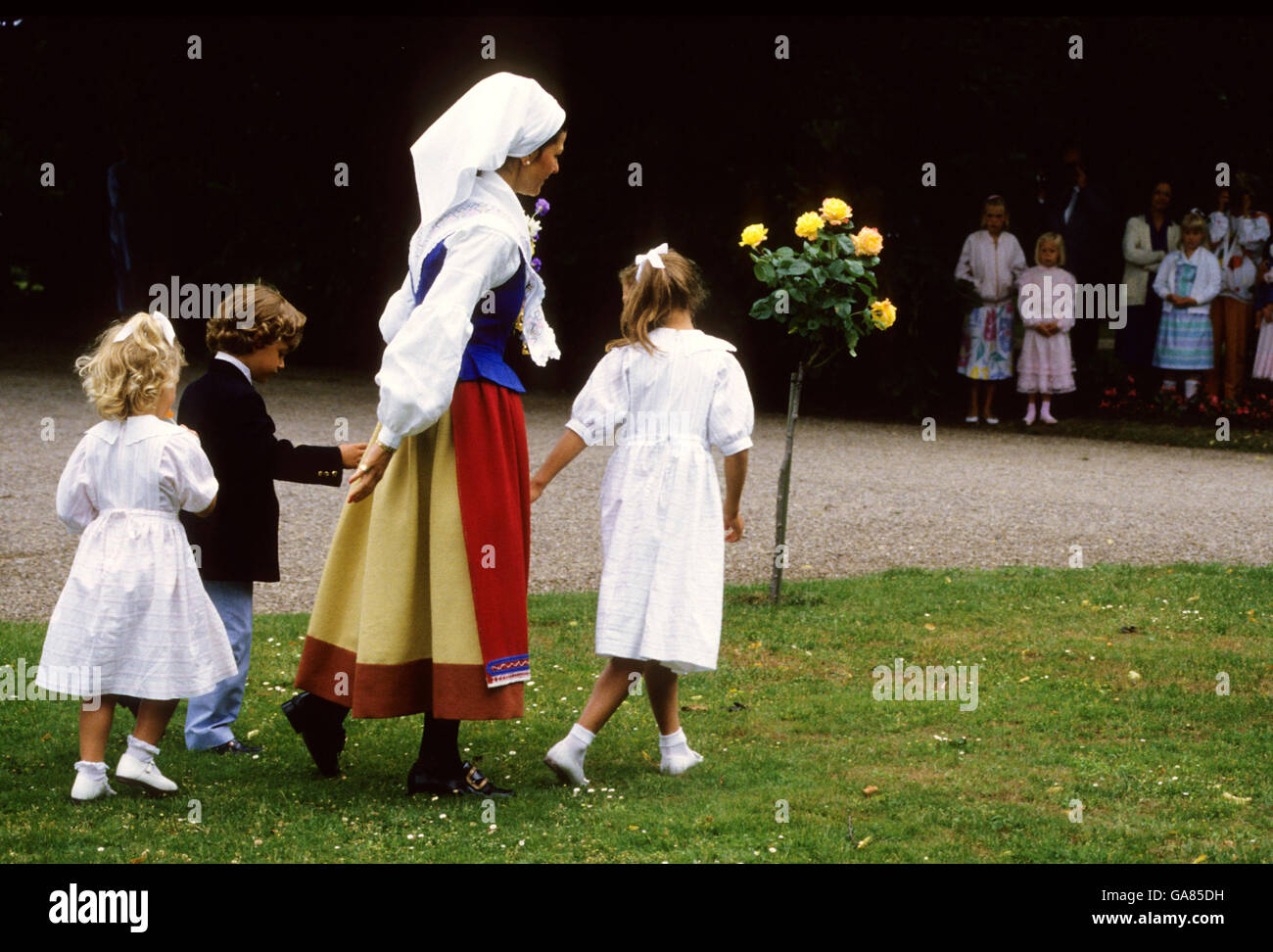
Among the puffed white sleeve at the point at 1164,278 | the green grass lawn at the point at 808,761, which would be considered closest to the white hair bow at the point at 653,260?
the green grass lawn at the point at 808,761

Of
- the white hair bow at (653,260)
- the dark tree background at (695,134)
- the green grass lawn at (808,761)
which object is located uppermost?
the dark tree background at (695,134)

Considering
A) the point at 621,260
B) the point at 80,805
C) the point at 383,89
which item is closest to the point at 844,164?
the point at 621,260

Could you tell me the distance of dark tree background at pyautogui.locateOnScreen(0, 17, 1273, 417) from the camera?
15.5m

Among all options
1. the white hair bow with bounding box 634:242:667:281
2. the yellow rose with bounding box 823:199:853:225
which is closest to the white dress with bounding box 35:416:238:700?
the white hair bow with bounding box 634:242:667:281

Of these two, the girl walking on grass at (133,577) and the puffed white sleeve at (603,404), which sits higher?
the puffed white sleeve at (603,404)

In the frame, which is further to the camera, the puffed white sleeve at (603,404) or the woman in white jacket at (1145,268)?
the woman in white jacket at (1145,268)

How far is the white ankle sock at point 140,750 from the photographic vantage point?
489 cm

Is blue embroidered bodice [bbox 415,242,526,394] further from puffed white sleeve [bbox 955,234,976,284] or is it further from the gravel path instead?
puffed white sleeve [bbox 955,234,976,284]

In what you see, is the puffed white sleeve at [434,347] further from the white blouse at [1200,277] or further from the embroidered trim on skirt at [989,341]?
the white blouse at [1200,277]

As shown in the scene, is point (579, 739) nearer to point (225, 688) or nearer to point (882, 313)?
point (225, 688)

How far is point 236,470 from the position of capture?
17.5 feet

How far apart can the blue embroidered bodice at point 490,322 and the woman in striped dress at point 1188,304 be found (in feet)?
39.7

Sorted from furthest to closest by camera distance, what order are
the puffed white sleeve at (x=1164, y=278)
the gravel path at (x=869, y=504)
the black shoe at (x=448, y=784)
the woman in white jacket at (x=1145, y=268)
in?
the woman in white jacket at (x=1145, y=268) → the puffed white sleeve at (x=1164, y=278) → the gravel path at (x=869, y=504) → the black shoe at (x=448, y=784)

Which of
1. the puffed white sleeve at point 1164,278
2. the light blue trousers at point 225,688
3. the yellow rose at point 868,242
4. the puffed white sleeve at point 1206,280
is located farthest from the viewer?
the puffed white sleeve at point 1164,278
